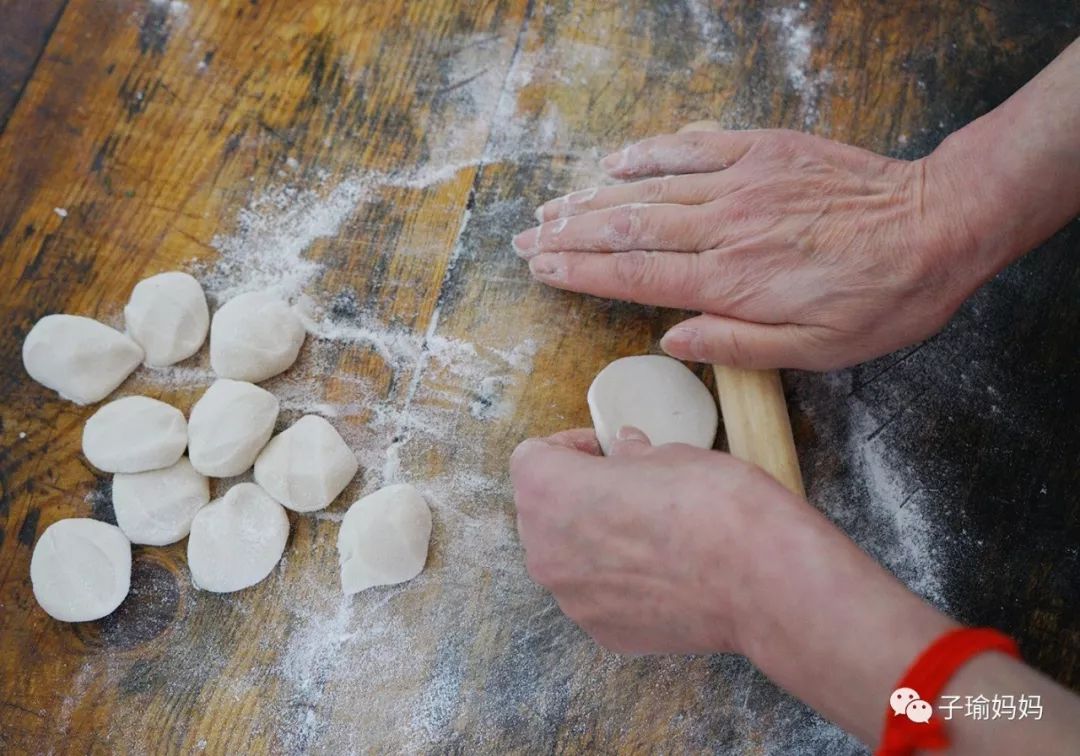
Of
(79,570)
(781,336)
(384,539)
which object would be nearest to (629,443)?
(781,336)

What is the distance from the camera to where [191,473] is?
1.43m

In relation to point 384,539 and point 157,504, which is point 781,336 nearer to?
point 384,539

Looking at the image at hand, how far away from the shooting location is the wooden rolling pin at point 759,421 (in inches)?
51.1

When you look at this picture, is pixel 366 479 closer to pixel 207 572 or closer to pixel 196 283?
pixel 207 572

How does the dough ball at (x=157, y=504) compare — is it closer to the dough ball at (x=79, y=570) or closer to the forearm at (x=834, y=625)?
the dough ball at (x=79, y=570)

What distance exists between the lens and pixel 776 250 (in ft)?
4.38

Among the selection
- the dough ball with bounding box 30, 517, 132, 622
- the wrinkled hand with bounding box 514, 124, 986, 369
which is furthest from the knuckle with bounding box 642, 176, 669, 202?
the dough ball with bounding box 30, 517, 132, 622

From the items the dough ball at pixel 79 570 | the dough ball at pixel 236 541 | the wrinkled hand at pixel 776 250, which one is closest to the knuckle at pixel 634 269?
the wrinkled hand at pixel 776 250

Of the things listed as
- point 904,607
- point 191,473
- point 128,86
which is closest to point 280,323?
point 191,473

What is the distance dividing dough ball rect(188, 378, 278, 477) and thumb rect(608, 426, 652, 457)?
584 millimetres

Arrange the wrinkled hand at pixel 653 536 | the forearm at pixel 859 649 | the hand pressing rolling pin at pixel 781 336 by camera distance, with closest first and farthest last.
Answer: the forearm at pixel 859 649 < the hand pressing rolling pin at pixel 781 336 < the wrinkled hand at pixel 653 536

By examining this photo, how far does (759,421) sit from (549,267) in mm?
426

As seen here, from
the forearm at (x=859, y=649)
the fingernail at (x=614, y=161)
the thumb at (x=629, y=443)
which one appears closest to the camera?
the forearm at (x=859, y=649)

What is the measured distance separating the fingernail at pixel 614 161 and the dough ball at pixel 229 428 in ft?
2.30
